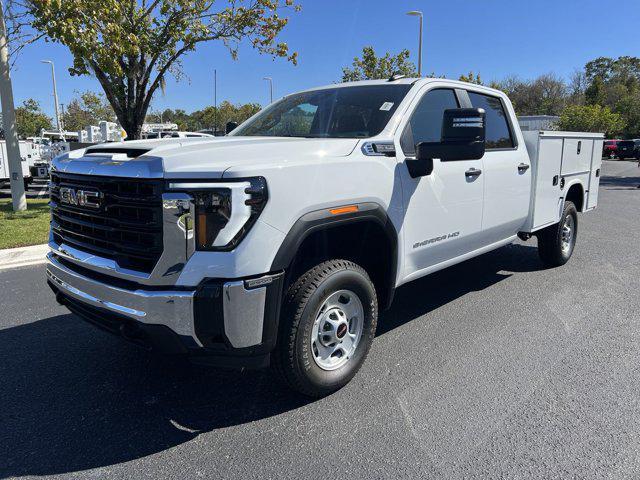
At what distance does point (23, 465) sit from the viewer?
252 cm

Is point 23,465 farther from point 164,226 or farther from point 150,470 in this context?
point 164,226

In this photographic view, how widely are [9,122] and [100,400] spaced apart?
9092 millimetres

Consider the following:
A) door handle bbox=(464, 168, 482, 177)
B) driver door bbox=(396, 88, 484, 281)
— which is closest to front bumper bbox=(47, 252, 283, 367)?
driver door bbox=(396, 88, 484, 281)

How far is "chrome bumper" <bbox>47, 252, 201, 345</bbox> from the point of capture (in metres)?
2.45

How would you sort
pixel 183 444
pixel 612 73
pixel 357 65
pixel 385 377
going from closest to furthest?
pixel 183 444 → pixel 385 377 → pixel 357 65 → pixel 612 73

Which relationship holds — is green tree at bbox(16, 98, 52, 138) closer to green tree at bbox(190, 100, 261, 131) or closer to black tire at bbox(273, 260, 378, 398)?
green tree at bbox(190, 100, 261, 131)

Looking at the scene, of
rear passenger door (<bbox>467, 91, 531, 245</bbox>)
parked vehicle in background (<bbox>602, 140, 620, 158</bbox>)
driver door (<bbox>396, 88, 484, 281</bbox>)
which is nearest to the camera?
driver door (<bbox>396, 88, 484, 281</bbox>)

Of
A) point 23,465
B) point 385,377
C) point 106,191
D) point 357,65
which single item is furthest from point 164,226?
point 357,65

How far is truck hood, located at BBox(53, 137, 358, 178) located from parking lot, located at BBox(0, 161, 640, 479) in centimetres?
143

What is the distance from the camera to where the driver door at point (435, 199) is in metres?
3.51

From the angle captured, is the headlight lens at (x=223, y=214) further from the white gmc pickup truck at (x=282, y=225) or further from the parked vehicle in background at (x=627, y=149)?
the parked vehicle in background at (x=627, y=149)

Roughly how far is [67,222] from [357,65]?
2584 cm

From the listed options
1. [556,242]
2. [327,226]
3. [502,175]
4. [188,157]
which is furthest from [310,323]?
[556,242]

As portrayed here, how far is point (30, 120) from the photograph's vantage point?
176 feet
